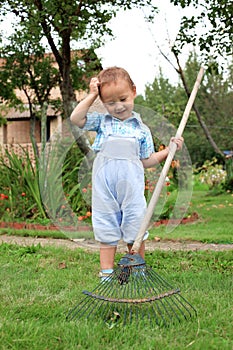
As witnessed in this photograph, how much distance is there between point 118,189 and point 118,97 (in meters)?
0.53

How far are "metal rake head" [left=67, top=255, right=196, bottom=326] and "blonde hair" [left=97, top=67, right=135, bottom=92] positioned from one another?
1.02m

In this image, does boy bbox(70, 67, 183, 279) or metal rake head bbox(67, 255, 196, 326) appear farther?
boy bbox(70, 67, 183, 279)

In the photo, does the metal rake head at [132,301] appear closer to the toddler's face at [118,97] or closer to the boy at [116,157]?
the boy at [116,157]

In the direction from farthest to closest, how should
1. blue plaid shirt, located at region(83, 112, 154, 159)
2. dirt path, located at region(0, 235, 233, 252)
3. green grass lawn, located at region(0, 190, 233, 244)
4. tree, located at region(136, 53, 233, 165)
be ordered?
tree, located at region(136, 53, 233, 165) < green grass lawn, located at region(0, 190, 233, 244) < dirt path, located at region(0, 235, 233, 252) < blue plaid shirt, located at region(83, 112, 154, 159)

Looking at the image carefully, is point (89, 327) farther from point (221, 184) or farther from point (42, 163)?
point (221, 184)

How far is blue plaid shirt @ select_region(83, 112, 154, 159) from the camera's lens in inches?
125

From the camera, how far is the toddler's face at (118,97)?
3061 millimetres

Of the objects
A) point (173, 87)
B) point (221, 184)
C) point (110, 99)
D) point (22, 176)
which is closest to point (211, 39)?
point (22, 176)

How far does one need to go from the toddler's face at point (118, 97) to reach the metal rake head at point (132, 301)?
89cm

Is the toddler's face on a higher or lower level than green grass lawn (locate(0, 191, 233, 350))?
higher

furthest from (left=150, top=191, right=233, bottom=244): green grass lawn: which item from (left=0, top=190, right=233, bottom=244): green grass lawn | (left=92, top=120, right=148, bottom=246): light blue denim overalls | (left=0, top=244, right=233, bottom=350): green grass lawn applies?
(left=92, top=120, right=148, bottom=246): light blue denim overalls

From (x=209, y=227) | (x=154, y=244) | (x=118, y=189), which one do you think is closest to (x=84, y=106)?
(x=118, y=189)

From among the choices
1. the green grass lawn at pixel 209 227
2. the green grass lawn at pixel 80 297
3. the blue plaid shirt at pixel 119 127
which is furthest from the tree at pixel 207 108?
the blue plaid shirt at pixel 119 127

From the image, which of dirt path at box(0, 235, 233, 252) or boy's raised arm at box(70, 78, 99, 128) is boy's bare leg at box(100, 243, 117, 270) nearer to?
boy's raised arm at box(70, 78, 99, 128)
